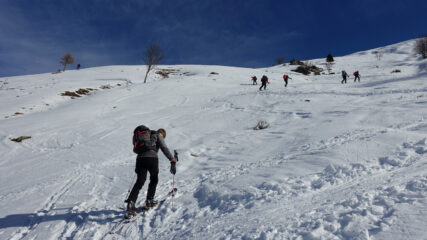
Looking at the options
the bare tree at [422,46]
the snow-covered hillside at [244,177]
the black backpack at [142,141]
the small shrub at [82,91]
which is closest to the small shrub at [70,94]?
the small shrub at [82,91]

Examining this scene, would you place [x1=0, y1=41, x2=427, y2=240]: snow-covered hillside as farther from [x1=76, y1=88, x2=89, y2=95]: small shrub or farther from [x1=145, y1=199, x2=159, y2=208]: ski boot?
[x1=76, y1=88, x2=89, y2=95]: small shrub

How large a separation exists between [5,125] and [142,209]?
16.7 m

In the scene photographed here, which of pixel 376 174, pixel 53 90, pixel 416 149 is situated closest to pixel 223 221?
pixel 376 174

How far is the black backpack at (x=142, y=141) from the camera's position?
467 centimetres

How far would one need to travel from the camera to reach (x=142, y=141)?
4.67 meters

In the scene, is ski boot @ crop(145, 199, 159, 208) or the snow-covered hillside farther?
ski boot @ crop(145, 199, 159, 208)

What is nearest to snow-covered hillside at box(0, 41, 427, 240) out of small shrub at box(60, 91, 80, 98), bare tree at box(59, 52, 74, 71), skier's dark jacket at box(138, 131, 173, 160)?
skier's dark jacket at box(138, 131, 173, 160)

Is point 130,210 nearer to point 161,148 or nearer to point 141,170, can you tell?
point 141,170

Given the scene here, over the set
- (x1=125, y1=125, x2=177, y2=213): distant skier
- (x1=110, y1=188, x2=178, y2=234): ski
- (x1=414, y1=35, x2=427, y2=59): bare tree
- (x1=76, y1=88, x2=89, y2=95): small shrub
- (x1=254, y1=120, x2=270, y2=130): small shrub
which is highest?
(x1=414, y1=35, x2=427, y2=59): bare tree

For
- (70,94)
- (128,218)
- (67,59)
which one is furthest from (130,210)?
(67,59)

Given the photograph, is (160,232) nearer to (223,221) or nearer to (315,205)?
(223,221)

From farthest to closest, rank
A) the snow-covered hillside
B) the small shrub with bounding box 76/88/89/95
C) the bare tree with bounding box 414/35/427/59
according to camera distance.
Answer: the bare tree with bounding box 414/35/427/59 < the small shrub with bounding box 76/88/89/95 < the snow-covered hillside

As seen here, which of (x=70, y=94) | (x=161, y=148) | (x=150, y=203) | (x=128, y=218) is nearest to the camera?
(x=128, y=218)

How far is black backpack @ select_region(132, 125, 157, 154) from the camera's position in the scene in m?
4.67
